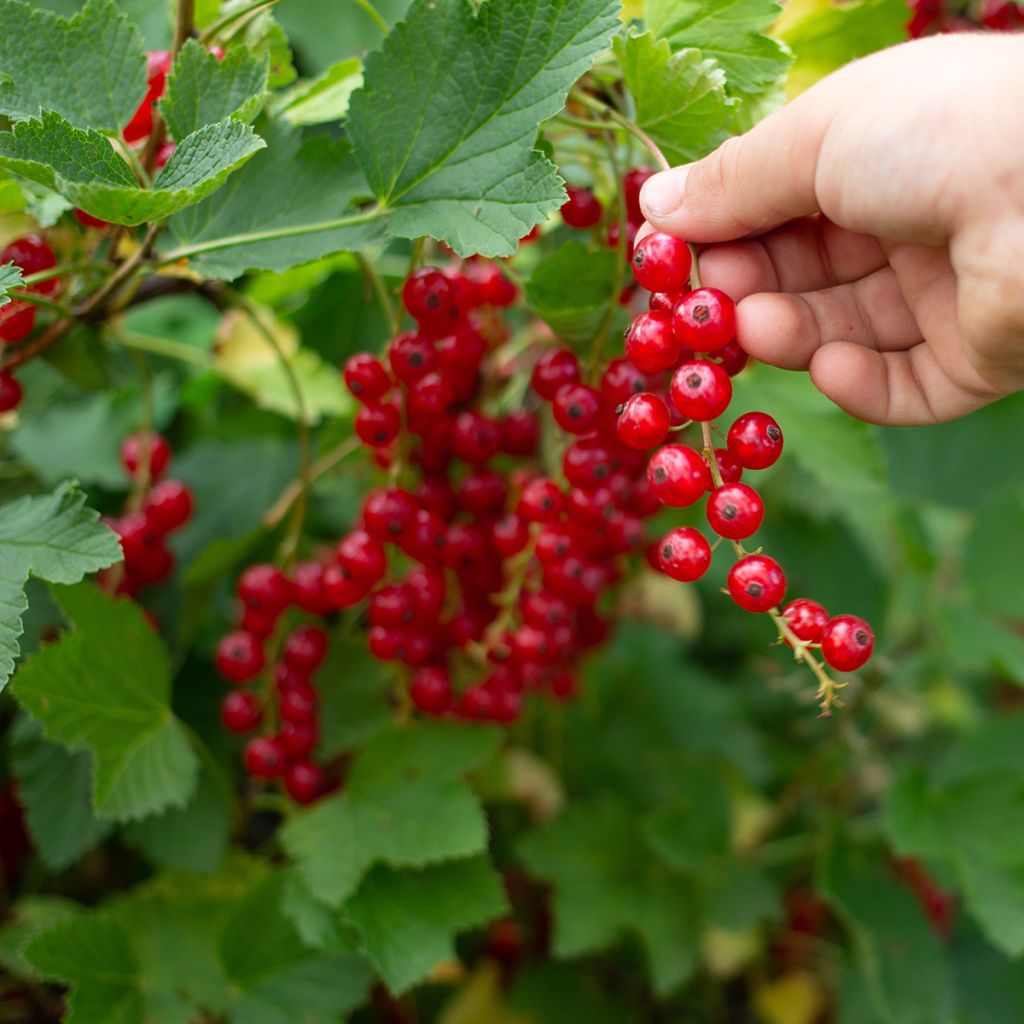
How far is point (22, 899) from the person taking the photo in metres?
1.16

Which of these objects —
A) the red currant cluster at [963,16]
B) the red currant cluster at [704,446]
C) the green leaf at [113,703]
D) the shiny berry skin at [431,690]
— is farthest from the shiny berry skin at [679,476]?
the red currant cluster at [963,16]

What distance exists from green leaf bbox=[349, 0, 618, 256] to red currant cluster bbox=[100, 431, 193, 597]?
47 centimetres

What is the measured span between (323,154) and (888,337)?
0.51 m

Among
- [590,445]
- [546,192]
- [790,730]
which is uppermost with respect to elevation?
[546,192]

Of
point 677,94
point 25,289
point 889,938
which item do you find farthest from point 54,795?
point 889,938

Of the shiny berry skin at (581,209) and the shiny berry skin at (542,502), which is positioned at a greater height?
the shiny berry skin at (581,209)

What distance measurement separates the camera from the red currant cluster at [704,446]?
1.97ft

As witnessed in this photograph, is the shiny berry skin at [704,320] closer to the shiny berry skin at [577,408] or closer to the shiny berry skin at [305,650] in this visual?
the shiny berry skin at [577,408]

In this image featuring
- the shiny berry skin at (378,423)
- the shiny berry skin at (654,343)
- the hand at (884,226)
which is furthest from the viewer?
the shiny berry skin at (378,423)

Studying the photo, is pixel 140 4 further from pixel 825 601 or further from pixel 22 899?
pixel 825 601

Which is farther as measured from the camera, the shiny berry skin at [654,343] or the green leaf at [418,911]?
the green leaf at [418,911]

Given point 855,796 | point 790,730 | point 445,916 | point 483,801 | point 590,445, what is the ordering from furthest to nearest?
point 790,730 < point 855,796 < point 483,801 < point 445,916 < point 590,445

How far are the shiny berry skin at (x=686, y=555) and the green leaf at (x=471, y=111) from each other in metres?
0.24

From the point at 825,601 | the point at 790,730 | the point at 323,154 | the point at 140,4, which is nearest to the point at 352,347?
the point at 323,154
